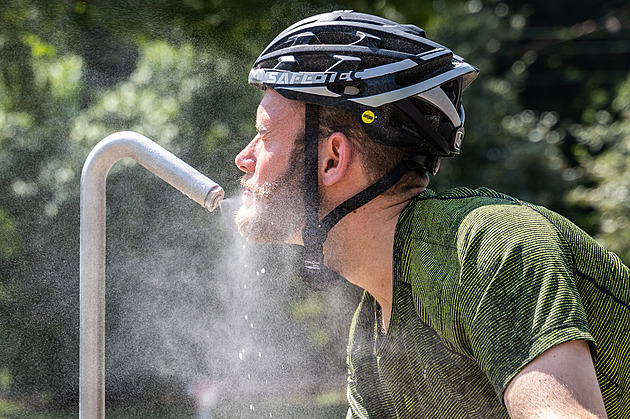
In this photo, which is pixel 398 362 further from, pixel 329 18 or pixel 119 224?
pixel 119 224

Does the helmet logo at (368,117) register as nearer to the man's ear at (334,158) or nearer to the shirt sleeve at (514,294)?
the man's ear at (334,158)

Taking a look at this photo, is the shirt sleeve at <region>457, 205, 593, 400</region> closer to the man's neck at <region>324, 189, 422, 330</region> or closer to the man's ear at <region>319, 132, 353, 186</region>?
the man's neck at <region>324, 189, 422, 330</region>

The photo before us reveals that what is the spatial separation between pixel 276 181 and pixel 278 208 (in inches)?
3.2

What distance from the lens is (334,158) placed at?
228cm

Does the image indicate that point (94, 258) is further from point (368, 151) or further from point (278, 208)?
point (368, 151)

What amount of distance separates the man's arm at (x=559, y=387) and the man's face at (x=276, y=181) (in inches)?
37.1

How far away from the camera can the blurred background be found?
4.12 m

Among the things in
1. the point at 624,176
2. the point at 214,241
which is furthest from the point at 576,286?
the point at 624,176

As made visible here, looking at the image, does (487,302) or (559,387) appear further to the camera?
(487,302)

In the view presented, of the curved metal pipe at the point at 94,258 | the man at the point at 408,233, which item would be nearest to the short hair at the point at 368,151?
the man at the point at 408,233

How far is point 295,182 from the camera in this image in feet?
7.54

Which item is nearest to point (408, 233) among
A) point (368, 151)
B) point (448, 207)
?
point (448, 207)

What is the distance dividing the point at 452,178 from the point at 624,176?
209 centimetres

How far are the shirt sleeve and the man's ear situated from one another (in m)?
0.60
